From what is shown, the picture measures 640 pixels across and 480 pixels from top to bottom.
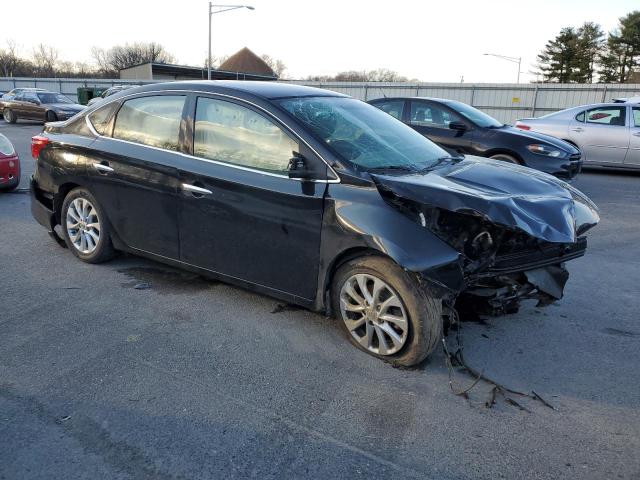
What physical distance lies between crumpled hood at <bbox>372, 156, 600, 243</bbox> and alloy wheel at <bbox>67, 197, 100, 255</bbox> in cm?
286

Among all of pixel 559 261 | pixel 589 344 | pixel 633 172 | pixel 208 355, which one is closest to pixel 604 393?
pixel 589 344

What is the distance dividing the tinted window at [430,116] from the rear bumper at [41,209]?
6.46m

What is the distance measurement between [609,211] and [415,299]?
6.46 metres

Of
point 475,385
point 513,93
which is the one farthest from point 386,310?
point 513,93

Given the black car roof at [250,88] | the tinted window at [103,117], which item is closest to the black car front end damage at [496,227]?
the black car roof at [250,88]

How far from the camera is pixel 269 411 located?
2986mm

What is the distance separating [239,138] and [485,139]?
6369 mm

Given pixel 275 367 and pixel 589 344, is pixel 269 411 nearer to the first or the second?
pixel 275 367

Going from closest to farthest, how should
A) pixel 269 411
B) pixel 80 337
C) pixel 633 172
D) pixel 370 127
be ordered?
pixel 269 411 < pixel 80 337 < pixel 370 127 < pixel 633 172

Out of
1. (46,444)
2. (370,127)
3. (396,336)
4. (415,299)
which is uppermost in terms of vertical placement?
(370,127)

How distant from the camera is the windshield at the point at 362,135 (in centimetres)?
390

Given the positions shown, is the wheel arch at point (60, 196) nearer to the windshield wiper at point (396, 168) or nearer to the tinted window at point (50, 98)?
the windshield wiper at point (396, 168)

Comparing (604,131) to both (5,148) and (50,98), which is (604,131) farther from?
(50,98)

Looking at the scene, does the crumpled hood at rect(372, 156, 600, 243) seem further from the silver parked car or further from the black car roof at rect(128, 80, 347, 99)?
the silver parked car
